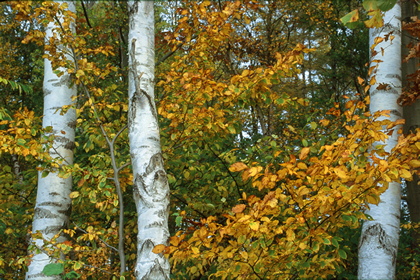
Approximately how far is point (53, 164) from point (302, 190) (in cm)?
181

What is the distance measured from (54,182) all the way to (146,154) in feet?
4.45

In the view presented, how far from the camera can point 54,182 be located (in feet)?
11.0

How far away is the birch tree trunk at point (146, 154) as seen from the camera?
7.20 feet

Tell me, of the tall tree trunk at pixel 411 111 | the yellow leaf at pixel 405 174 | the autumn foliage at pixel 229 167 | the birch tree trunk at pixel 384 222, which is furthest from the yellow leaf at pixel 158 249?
the tall tree trunk at pixel 411 111

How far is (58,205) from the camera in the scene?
3.31m

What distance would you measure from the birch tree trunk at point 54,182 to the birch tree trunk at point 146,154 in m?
0.88

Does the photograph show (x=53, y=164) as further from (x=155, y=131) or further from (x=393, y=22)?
(x=393, y=22)

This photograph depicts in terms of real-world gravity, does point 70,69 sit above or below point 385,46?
below

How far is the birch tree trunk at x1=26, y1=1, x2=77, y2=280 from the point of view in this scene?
3166 millimetres

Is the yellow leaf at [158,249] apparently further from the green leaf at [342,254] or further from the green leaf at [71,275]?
the green leaf at [342,254]

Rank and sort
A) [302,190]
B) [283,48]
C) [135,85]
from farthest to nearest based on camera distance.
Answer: [283,48] < [135,85] < [302,190]

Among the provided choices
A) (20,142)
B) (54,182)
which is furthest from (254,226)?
(54,182)

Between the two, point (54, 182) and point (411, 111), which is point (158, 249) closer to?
point (54, 182)

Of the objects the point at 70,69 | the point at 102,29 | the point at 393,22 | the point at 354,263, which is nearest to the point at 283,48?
the point at 102,29
